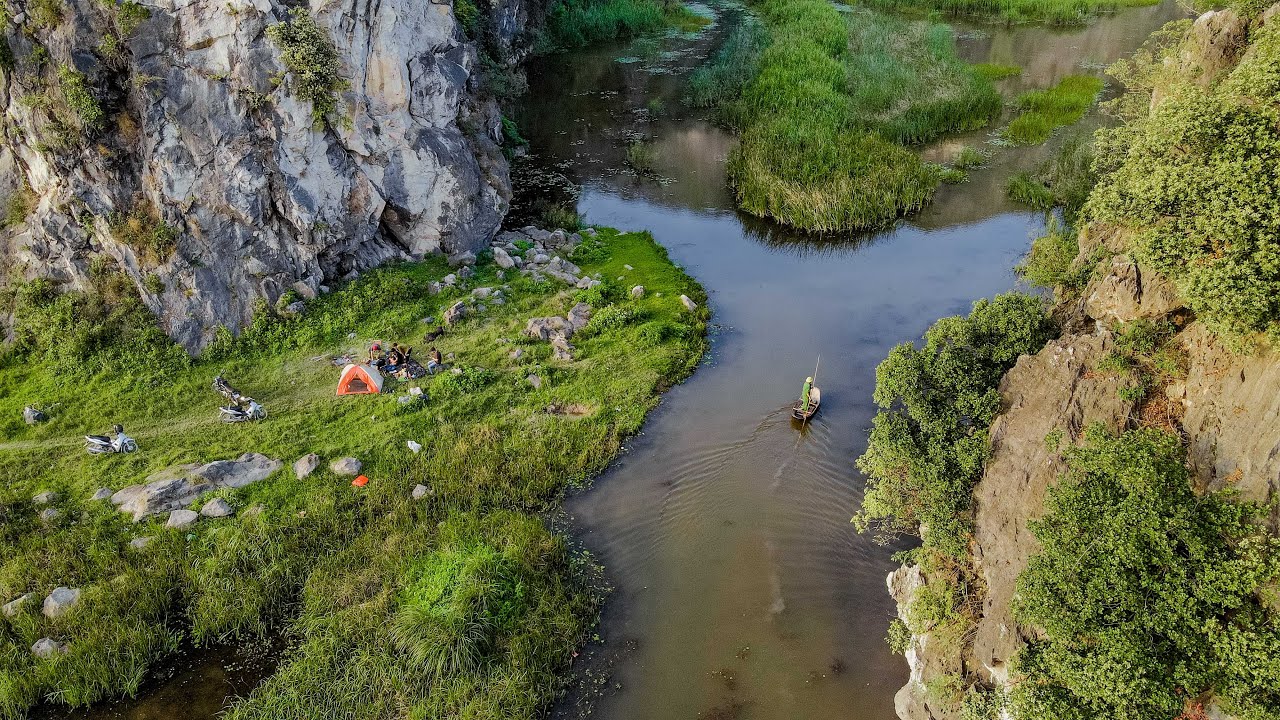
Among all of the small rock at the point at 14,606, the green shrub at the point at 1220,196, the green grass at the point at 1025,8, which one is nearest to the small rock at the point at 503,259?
the small rock at the point at 14,606

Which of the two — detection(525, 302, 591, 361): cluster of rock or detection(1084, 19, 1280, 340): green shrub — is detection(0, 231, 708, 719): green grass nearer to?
detection(525, 302, 591, 361): cluster of rock

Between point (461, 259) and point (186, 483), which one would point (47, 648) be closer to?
point (186, 483)

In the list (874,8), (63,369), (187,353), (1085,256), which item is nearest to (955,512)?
(1085,256)

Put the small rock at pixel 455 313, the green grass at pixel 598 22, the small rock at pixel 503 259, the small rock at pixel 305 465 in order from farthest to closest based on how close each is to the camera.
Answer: the green grass at pixel 598 22 < the small rock at pixel 503 259 < the small rock at pixel 455 313 < the small rock at pixel 305 465

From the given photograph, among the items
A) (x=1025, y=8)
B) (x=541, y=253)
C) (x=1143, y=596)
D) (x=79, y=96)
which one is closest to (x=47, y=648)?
(x=79, y=96)

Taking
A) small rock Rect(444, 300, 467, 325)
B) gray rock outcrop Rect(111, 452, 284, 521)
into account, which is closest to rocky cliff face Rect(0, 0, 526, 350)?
small rock Rect(444, 300, 467, 325)

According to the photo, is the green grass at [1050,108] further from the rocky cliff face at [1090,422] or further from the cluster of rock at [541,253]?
the rocky cliff face at [1090,422]
